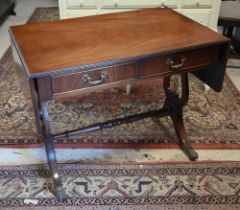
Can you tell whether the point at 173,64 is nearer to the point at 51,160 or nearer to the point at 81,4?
the point at 51,160

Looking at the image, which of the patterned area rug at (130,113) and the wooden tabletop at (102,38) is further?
the patterned area rug at (130,113)

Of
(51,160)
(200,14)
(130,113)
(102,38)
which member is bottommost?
(130,113)

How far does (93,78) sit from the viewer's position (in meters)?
1.34

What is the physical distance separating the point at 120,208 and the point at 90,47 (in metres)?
0.79

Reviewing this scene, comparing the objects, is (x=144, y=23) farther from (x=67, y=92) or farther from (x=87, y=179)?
(x=87, y=179)

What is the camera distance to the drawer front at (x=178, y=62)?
55.7 inches

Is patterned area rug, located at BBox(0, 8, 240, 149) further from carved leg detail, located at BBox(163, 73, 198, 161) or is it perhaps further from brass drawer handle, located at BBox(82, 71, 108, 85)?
brass drawer handle, located at BBox(82, 71, 108, 85)

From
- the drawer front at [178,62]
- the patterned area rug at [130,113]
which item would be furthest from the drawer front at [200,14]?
the drawer front at [178,62]

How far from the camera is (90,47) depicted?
4.70 ft

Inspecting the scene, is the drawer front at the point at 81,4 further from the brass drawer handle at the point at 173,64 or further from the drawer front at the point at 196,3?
the brass drawer handle at the point at 173,64

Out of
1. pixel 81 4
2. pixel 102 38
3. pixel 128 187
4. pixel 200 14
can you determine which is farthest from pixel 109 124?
pixel 200 14

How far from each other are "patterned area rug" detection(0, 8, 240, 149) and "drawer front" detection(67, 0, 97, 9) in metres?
0.66

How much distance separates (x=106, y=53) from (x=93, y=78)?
0.41 feet

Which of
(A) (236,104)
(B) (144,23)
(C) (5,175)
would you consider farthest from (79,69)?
(A) (236,104)
